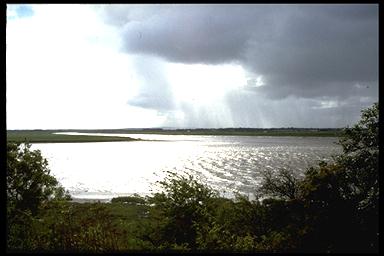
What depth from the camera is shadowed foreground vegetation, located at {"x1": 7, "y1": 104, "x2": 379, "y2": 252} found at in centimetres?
849

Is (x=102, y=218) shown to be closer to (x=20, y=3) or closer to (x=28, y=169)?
(x=28, y=169)

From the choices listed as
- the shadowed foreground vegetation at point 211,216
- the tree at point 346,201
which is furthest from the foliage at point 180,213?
the tree at point 346,201

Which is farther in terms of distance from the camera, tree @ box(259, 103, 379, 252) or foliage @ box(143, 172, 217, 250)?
Result: tree @ box(259, 103, 379, 252)

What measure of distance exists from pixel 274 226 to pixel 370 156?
5.81m

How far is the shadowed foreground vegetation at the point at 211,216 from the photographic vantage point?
334 inches

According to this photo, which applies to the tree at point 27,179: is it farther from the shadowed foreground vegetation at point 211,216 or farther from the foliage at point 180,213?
the foliage at point 180,213

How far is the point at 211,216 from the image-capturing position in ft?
33.4

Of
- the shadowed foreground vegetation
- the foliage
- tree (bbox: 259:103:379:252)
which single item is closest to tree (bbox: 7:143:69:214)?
the shadowed foreground vegetation

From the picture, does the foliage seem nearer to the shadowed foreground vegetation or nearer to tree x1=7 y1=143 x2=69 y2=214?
the shadowed foreground vegetation

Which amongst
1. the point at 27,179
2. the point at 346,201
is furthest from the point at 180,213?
the point at 346,201

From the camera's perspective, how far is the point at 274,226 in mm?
18531

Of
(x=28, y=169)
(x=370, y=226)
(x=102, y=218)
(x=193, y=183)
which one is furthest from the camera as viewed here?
(x=370, y=226)

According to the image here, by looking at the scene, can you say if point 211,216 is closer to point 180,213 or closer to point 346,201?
point 180,213
